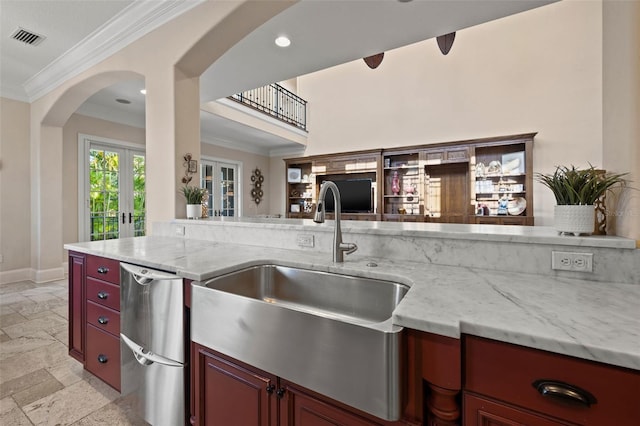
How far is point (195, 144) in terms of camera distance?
2725 mm

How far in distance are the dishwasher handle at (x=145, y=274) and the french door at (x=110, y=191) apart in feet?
Result: 13.9

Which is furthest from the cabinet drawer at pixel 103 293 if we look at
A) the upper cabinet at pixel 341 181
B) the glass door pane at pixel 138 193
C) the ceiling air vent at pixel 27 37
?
the upper cabinet at pixel 341 181

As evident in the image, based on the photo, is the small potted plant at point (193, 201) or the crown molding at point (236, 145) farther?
the crown molding at point (236, 145)

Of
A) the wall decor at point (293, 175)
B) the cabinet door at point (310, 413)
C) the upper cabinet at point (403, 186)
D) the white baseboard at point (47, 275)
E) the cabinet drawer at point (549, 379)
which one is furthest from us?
the wall decor at point (293, 175)

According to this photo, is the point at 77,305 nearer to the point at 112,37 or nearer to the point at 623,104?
the point at 112,37

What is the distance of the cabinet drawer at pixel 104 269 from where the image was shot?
1709 millimetres

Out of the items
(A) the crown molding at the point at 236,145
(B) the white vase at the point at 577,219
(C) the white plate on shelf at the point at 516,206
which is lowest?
(B) the white vase at the point at 577,219

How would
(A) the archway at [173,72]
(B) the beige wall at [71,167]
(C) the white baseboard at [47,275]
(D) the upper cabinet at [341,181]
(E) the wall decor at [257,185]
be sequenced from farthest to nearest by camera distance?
(E) the wall decor at [257,185], (D) the upper cabinet at [341,181], (B) the beige wall at [71,167], (C) the white baseboard at [47,275], (A) the archway at [173,72]

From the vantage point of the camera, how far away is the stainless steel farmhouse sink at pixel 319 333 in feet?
2.57

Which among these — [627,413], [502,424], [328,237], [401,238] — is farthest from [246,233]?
[627,413]

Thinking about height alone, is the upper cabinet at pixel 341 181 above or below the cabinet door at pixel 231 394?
above

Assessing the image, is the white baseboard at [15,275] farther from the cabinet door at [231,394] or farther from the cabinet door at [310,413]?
the cabinet door at [310,413]

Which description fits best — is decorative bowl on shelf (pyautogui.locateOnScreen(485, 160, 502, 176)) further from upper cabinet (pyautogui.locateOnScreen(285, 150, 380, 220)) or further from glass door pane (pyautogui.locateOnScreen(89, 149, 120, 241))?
glass door pane (pyautogui.locateOnScreen(89, 149, 120, 241))

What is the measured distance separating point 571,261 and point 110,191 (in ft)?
20.0
